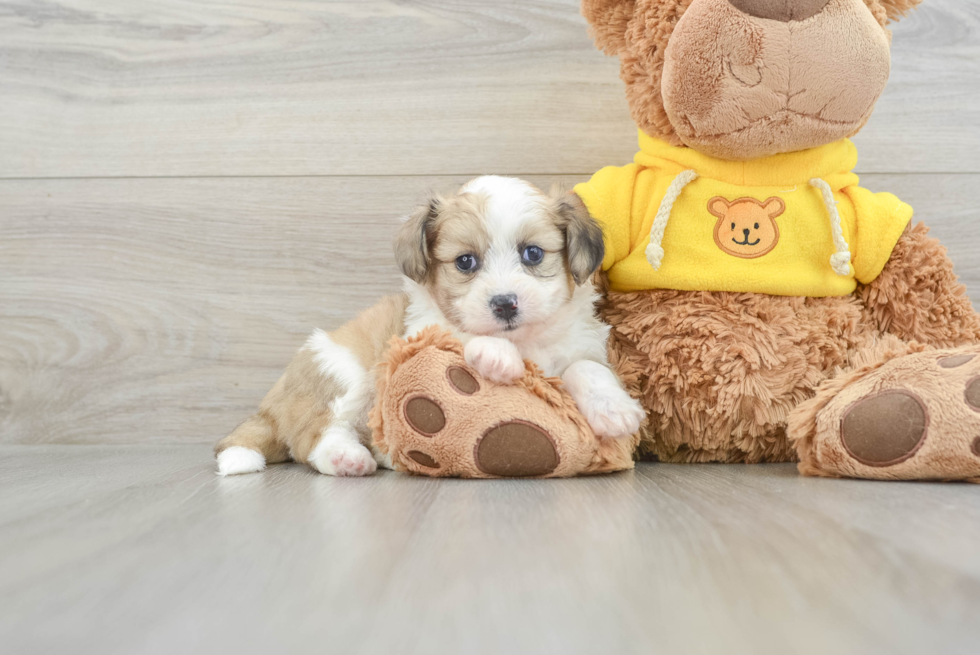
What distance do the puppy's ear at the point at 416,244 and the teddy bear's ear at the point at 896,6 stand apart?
35.7 inches

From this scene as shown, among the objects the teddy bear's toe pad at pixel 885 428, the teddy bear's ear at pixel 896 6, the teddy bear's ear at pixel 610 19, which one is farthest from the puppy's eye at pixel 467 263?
the teddy bear's ear at pixel 896 6

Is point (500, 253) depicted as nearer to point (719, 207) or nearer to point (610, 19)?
point (719, 207)

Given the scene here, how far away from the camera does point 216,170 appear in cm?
183

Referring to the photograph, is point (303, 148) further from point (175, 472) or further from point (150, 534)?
point (150, 534)

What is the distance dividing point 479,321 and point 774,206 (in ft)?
1.94

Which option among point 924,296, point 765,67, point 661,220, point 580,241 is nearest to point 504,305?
point 580,241

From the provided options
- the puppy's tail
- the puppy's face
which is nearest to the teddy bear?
the puppy's face

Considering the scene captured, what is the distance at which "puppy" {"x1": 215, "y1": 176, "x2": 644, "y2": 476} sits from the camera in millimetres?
1232

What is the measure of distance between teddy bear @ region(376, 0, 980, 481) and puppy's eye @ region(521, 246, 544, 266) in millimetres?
160

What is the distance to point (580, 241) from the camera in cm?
131

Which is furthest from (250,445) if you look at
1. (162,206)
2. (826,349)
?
(826,349)

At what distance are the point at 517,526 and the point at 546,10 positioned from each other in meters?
1.38

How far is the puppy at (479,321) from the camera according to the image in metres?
1.23

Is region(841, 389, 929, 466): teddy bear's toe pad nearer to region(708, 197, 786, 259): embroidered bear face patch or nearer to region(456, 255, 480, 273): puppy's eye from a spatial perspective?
region(708, 197, 786, 259): embroidered bear face patch
